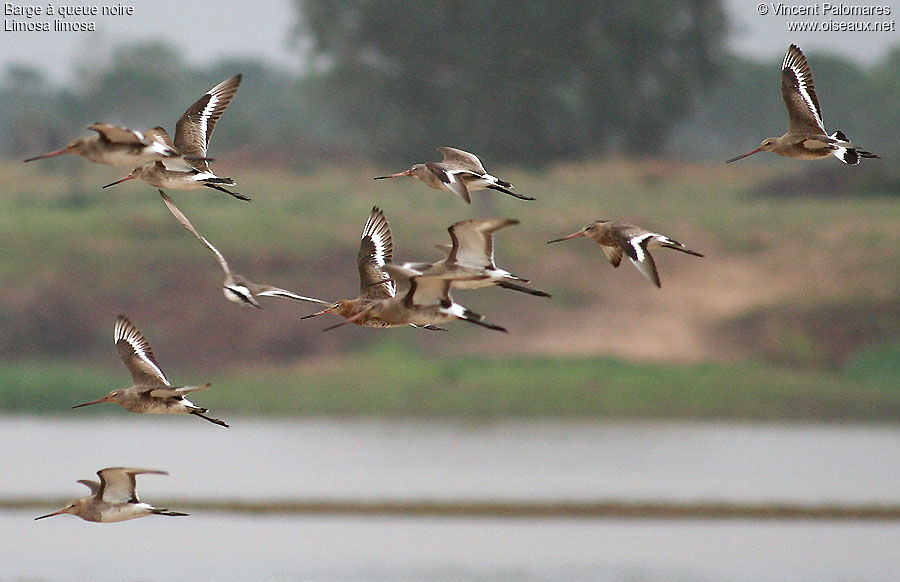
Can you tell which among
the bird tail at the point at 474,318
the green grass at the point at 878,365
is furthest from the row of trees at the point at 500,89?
the bird tail at the point at 474,318

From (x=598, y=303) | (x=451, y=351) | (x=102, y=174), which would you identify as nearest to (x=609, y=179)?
(x=598, y=303)

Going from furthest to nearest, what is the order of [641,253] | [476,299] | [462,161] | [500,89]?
[500,89] → [476,299] → [462,161] → [641,253]

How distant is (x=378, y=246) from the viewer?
9.16m

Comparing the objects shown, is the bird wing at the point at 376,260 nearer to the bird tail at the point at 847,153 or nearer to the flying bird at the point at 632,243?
the flying bird at the point at 632,243

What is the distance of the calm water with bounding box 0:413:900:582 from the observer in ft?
50.1

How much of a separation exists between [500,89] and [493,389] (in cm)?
574

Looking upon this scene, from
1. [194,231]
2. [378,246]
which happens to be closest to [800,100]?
[378,246]

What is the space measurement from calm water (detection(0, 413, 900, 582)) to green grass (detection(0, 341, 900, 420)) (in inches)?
27.3

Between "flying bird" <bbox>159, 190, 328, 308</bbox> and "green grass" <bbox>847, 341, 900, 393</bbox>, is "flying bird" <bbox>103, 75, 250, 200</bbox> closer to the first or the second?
"flying bird" <bbox>159, 190, 328, 308</bbox>

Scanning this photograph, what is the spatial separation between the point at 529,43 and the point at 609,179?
2536 mm

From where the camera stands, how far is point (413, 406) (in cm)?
2531

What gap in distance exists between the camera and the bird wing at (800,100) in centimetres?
915

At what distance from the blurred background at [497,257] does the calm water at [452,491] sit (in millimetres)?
165

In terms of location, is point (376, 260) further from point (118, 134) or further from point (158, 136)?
point (118, 134)
